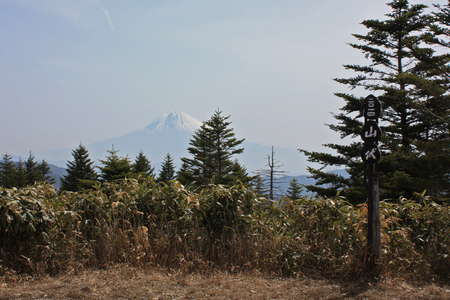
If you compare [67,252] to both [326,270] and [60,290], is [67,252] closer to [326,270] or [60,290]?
[60,290]

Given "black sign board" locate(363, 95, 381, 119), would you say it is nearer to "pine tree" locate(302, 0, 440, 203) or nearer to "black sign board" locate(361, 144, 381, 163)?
"black sign board" locate(361, 144, 381, 163)

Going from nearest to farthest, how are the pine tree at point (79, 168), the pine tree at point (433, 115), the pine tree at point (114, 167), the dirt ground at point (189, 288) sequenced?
the dirt ground at point (189, 288), the pine tree at point (433, 115), the pine tree at point (114, 167), the pine tree at point (79, 168)

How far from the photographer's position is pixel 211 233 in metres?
5.18

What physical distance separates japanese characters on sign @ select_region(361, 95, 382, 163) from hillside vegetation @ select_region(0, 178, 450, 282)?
2.74 ft

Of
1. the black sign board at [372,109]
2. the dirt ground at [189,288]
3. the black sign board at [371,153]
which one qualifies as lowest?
the dirt ground at [189,288]

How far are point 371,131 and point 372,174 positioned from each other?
1.72 ft

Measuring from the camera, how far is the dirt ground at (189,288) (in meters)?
4.07

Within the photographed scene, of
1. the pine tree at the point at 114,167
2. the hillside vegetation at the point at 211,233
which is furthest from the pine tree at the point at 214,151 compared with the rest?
the hillside vegetation at the point at 211,233

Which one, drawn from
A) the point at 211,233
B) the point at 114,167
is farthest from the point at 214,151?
the point at 211,233

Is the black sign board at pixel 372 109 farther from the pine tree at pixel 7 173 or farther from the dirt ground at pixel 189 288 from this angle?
the pine tree at pixel 7 173

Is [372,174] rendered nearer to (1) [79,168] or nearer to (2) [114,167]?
(2) [114,167]

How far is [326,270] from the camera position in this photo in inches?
190

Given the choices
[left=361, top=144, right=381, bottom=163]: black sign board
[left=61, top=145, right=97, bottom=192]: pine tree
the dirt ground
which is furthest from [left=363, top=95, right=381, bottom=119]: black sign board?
[left=61, top=145, right=97, bottom=192]: pine tree

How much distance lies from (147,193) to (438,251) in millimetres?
3837
